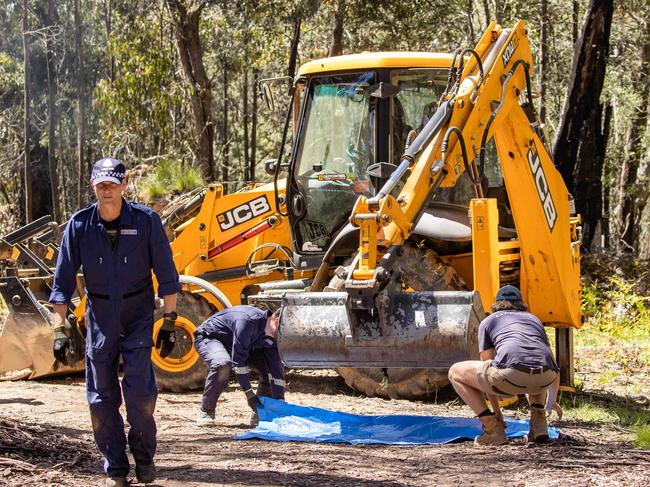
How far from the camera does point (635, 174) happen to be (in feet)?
88.6

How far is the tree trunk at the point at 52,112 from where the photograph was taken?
2425cm

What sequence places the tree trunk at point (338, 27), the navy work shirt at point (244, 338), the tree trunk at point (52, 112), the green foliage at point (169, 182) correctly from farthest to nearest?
the tree trunk at point (52, 112) < the tree trunk at point (338, 27) < the green foliage at point (169, 182) < the navy work shirt at point (244, 338)

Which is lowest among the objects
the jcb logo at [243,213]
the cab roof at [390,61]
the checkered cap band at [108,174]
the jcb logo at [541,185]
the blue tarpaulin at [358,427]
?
the blue tarpaulin at [358,427]

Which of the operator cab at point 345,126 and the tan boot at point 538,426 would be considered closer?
the tan boot at point 538,426

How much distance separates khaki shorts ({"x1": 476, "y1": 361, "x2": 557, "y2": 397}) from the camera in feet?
22.6

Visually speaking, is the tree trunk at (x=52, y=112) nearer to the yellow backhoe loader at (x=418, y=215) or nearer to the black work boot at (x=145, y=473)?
the yellow backhoe loader at (x=418, y=215)

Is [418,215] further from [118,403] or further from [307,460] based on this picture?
[118,403]

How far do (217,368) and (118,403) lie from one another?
97.1 inches

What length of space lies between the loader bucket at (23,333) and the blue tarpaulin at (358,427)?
3.39 metres

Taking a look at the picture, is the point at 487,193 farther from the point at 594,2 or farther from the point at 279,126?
the point at 279,126

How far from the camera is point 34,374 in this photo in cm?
1077

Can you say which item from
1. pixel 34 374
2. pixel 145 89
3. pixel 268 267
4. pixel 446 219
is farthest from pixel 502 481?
pixel 145 89

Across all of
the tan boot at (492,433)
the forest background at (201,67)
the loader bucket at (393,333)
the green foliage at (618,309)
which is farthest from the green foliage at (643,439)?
the forest background at (201,67)

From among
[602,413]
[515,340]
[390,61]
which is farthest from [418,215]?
[602,413]
